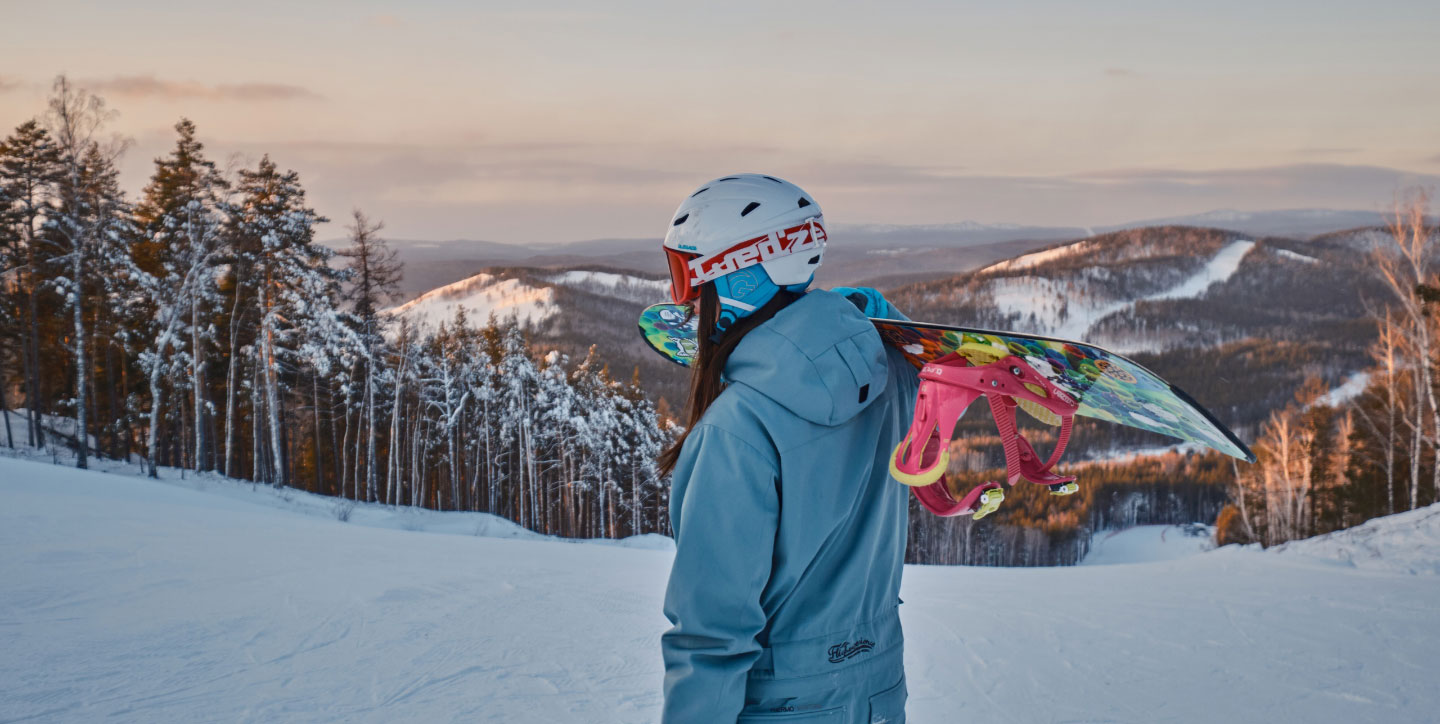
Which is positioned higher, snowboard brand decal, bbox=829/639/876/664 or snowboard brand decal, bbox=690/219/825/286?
snowboard brand decal, bbox=690/219/825/286

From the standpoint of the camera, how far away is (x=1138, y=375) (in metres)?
2.08

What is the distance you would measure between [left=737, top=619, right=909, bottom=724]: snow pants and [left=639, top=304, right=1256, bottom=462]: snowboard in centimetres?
78

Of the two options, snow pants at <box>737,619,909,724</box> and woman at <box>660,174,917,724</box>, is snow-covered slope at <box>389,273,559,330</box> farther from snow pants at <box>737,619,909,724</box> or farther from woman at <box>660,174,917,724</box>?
snow pants at <box>737,619,909,724</box>

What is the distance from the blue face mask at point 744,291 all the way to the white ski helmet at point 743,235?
0.02 metres

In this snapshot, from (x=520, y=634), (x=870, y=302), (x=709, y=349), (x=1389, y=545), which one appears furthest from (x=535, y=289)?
(x=709, y=349)

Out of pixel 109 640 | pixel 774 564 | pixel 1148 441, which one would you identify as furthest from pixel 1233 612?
pixel 1148 441

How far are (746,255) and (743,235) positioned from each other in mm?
50

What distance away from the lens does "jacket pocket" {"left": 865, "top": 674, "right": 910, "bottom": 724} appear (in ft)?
6.86

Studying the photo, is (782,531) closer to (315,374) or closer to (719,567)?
(719,567)

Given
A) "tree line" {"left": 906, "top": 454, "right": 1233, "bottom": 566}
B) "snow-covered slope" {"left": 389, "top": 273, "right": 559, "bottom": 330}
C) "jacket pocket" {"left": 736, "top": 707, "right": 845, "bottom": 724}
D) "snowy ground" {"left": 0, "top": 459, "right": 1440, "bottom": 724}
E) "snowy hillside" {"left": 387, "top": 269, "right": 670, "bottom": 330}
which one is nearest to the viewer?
"jacket pocket" {"left": 736, "top": 707, "right": 845, "bottom": 724}

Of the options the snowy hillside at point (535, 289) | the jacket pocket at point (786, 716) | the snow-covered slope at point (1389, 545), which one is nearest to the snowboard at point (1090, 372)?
the jacket pocket at point (786, 716)

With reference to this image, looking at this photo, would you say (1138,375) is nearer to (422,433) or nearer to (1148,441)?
(422,433)

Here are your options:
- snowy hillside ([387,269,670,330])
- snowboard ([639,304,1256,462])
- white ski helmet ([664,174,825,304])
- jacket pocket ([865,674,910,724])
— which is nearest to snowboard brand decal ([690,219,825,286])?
white ski helmet ([664,174,825,304])

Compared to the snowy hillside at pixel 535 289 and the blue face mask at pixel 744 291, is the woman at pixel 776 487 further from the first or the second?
the snowy hillside at pixel 535 289
